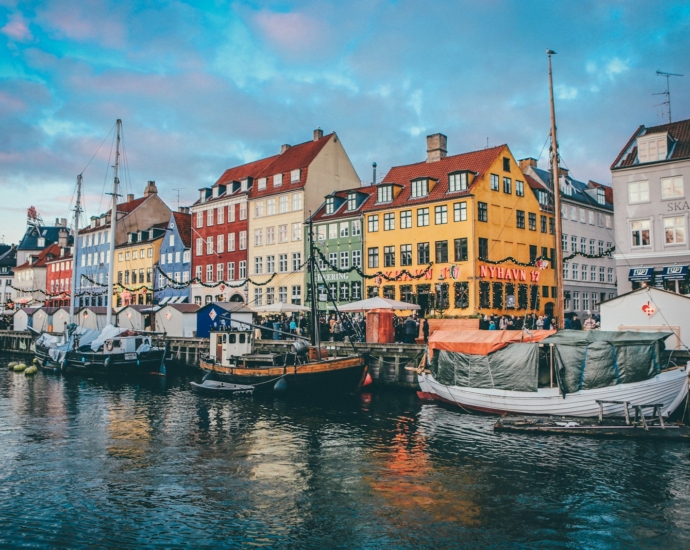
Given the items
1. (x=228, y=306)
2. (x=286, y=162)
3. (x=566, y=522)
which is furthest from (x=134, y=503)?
(x=286, y=162)

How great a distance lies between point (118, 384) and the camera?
1588 inches

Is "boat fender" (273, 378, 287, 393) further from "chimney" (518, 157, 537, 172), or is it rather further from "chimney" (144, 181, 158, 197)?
"chimney" (144, 181, 158, 197)

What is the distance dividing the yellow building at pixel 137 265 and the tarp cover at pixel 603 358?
59026mm

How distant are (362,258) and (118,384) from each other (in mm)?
23908

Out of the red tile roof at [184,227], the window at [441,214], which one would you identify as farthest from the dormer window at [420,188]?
the red tile roof at [184,227]

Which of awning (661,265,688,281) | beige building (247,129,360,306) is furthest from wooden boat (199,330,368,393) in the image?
beige building (247,129,360,306)

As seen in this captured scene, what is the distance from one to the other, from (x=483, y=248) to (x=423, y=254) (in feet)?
16.1

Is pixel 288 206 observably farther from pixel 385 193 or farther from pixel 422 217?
pixel 422 217

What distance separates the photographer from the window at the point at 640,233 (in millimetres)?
40719

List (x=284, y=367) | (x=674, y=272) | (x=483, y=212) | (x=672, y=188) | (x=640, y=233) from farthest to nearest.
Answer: (x=483, y=212), (x=640, y=233), (x=672, y=188), (x=674, y=272), (x=284, y=367)

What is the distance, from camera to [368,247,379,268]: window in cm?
5538

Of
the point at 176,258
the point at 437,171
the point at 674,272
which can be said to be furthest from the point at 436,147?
the point at 176,258

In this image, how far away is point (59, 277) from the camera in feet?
324

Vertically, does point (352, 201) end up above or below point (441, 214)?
above
